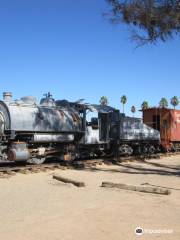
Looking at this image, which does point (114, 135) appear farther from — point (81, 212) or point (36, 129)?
point (81, 212)

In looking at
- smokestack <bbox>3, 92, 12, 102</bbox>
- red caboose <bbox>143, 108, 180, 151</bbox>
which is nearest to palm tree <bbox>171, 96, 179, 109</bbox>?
red caboose <bbox>143, 108, 180, 151</bbox>

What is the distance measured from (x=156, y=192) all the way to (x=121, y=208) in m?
2.26

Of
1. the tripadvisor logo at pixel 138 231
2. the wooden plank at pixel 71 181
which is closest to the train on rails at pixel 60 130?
the wooden plank at pixel 71 181

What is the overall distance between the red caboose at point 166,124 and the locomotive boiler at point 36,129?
10710 millimetres

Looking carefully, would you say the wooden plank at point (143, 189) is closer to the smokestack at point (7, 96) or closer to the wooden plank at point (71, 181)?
the wooden plank at point (71, 181)

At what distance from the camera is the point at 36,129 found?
18203 mm

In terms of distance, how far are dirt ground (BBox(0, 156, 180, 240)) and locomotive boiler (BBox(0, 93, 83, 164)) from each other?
10.5 feet

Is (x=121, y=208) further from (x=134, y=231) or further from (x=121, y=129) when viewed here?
(x=121, y=129)

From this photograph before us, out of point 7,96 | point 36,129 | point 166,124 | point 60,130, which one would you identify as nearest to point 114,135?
point 60,130

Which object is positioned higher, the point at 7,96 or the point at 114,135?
the point at 7,96

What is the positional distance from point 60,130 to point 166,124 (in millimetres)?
12730

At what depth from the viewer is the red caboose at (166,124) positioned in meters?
29.7

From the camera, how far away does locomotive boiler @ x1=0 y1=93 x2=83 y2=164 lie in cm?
1717

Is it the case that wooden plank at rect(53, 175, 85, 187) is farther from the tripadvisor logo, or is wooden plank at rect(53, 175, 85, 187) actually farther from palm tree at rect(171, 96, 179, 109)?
palm tree at rect(171, 96, 179, 109)
